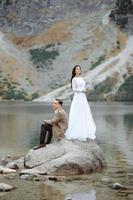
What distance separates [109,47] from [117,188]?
493ft

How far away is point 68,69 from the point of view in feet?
543

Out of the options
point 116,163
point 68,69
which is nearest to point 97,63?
point 68,69

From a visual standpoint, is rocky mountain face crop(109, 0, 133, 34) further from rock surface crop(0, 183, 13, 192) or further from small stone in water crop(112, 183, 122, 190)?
rock surface crop(0, 183, 13, 192)

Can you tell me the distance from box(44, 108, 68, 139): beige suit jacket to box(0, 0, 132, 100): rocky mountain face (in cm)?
11963

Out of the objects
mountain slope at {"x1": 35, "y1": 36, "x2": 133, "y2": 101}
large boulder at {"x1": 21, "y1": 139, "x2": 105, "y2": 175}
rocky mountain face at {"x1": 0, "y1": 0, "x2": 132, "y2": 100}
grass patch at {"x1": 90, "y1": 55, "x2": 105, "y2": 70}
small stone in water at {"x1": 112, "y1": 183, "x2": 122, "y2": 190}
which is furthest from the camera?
rocky mountain face at {"x1": 0, "y1": 0, "x2": 132, "y2": 100}

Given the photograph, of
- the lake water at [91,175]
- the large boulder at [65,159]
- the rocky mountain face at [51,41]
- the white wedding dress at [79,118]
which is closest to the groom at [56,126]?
the white wedding dress at [79,118]

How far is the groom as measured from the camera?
2366cm

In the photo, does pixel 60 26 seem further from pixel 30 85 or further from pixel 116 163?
pixel 116 163

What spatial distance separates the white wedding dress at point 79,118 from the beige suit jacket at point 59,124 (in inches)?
7.8

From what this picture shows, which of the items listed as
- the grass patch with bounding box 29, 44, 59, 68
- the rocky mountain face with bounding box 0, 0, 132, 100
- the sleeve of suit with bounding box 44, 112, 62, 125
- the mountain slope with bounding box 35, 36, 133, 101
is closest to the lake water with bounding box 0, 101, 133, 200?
the sleeve of suit with bounding box 44, 112, 62, 125

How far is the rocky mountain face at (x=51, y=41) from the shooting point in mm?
159750

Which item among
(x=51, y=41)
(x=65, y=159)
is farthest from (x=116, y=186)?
(x=51, y=41)

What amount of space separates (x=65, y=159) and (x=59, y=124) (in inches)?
89.6

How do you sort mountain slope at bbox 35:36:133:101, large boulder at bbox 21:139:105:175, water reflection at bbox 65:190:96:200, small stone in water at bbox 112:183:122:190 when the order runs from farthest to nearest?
mountain slope at bbox 35:36:133:101
large boulder at bbox 21:139:105:175
small stone in water at bbox 112:183:122:190
water reflection at bbox 65:190:96:200
